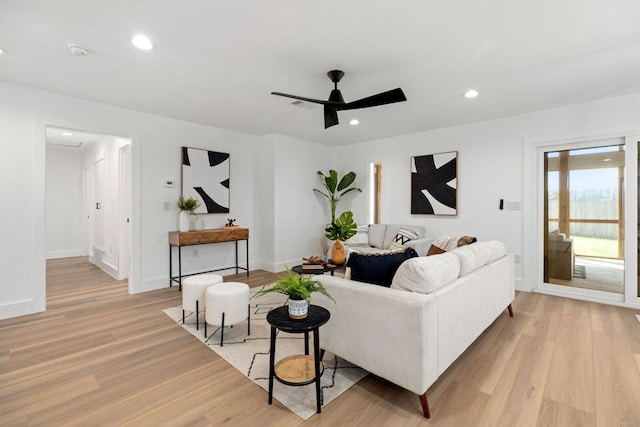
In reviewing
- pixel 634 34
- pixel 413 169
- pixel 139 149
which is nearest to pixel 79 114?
pixel 139 149

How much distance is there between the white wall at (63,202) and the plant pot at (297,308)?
765 cm

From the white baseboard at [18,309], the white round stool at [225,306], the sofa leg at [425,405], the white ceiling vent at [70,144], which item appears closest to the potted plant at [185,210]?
the white baseboard at [18,309]

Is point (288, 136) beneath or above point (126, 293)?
above

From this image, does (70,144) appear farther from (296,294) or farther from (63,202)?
(296,294)

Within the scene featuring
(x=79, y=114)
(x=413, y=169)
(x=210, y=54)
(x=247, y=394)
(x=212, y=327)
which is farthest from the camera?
(x=413, y=169)

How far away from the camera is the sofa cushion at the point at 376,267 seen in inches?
83.9

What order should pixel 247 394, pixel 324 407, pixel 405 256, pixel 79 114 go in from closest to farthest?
1. pixel 324 407
2. pixel 247 394
3. pixel 405 256
4. pixel 79 114

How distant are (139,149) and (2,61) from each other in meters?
1.60

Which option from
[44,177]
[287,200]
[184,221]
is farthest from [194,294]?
[287,200]

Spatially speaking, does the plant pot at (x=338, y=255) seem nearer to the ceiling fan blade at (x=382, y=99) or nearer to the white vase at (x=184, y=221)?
the ceiling fan blade at (x=382, y=99)

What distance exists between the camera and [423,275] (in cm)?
185

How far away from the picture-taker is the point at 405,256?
222 centimetres

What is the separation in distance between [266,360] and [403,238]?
3.35 m

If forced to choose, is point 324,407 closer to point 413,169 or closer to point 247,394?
point 247,394
